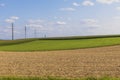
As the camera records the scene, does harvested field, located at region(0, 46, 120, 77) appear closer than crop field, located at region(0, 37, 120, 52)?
Yes

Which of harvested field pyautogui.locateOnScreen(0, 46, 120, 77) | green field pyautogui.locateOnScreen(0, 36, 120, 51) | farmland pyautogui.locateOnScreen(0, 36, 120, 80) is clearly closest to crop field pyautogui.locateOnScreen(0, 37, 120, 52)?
green field pyautogui.locateOnScreen(0, 36, 120, 51)

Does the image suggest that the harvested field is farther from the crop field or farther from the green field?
the green field

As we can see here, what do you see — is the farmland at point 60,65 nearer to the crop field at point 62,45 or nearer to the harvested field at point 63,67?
the harvested field at point 63,67

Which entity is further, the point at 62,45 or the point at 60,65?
the point at 62,45

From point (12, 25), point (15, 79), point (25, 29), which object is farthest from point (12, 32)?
point (15, 79)

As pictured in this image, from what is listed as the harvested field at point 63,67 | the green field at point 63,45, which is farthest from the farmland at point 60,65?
the green field at point 63,45

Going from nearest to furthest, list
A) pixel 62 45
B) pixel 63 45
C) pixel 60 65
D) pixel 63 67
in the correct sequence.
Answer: pixel 63 67
pixel 60 65
pixel 63 45
pixel 62 45

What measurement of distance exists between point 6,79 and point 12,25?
134852 mm

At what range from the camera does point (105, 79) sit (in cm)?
1395

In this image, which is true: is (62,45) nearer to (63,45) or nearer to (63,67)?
(63,45)

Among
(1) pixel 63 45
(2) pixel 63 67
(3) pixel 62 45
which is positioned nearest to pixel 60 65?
(2) pixel 63 67

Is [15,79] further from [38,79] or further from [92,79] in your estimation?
[92,79]

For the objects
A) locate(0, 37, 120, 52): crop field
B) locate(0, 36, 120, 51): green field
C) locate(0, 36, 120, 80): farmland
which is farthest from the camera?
locate(0, 36, 120, 51): green field

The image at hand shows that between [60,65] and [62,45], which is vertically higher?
[62,45]
